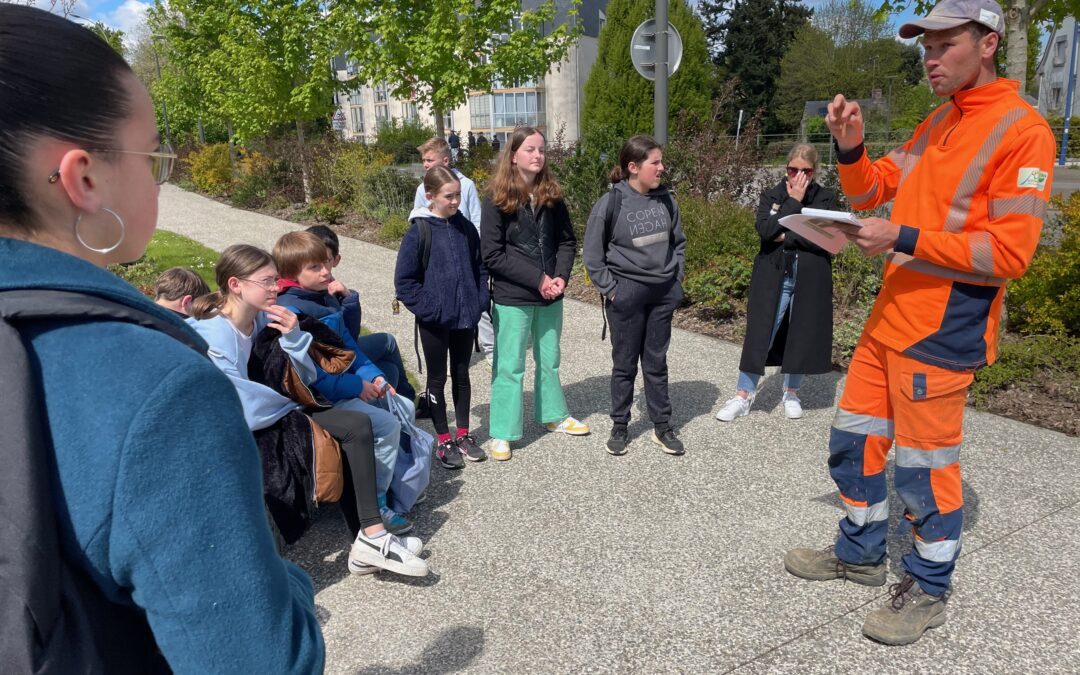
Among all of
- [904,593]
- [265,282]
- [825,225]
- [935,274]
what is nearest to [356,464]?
[265,282]

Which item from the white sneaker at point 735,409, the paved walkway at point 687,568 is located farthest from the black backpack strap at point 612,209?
the white sneaker at point 735,409

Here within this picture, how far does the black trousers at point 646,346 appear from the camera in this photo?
186 inches

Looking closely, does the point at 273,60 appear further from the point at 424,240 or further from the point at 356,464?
the point at 356,464

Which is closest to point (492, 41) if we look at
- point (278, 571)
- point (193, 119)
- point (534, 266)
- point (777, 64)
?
point (534, 266)

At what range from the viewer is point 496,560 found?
3.57 metres

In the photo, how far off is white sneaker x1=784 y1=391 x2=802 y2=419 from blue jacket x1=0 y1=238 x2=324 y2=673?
4807 millimetres

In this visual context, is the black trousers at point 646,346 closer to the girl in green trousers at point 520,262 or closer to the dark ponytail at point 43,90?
the girl in green trousers at point 520,262

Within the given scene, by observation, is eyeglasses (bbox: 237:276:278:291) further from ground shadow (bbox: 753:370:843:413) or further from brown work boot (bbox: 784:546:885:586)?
ground shadow (bbox: 753:370:843:413)

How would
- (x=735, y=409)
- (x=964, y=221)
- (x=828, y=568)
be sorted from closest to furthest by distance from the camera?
1. (x=964, y=221)
2. (x=828, y=568)
3. (x=735, y=409)

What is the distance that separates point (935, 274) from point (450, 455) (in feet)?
9.43

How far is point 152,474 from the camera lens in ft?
2.70

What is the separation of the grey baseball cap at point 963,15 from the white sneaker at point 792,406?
307cm

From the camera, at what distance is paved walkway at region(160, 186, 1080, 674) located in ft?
9.41

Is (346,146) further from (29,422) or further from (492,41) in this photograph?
(29,422)
